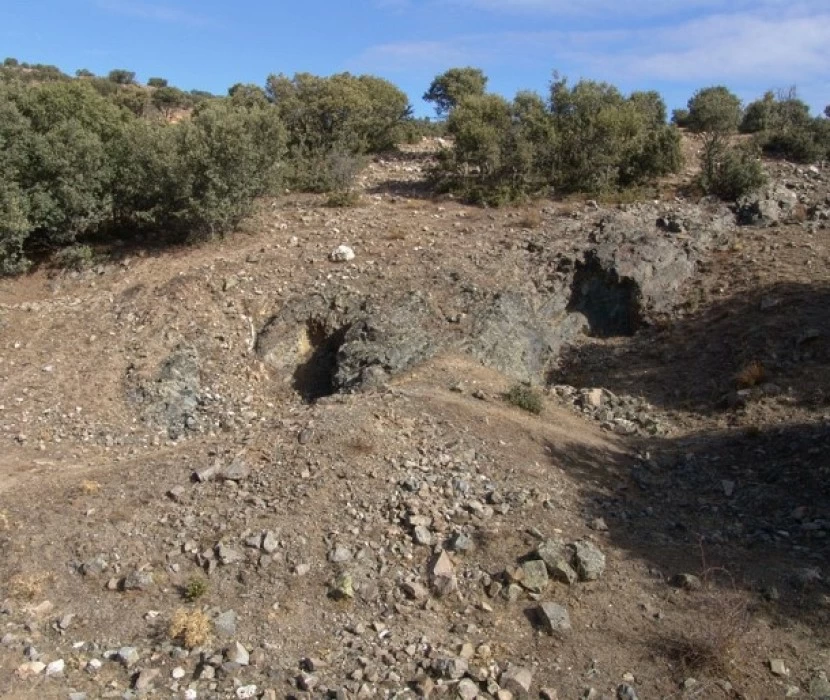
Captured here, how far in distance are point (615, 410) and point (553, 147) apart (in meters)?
8.53

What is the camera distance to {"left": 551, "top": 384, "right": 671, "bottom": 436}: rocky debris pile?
10.4 metres

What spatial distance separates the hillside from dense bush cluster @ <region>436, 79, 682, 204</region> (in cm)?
161

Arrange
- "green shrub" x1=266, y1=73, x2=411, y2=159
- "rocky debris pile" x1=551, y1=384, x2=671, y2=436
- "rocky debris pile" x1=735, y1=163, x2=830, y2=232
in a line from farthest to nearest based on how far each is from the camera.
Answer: "green shrub" x1=266, y1=73, x2=411, y2=159 → "rocky debris pile" x1=735, y1=163, x2=830, y2=232 → "rocky debris pile" x1=551, y1=384, x2=671, y2=436

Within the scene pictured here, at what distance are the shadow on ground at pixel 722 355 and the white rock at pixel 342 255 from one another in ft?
14.1

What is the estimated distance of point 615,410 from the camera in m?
10.8

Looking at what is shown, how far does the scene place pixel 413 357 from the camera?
11.3 metres

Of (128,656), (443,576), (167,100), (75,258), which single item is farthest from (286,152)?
(167,100)

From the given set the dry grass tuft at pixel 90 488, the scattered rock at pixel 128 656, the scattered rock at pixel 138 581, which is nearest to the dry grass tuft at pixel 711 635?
the scattered rock at pixel 128 656

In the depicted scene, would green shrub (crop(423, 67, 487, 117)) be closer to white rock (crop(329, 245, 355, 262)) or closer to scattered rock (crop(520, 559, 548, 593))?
white rock (crop(329, 245, 355, 262))

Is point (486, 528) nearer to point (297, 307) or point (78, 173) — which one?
point (297, 307)

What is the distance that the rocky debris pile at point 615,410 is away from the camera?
10359 mm

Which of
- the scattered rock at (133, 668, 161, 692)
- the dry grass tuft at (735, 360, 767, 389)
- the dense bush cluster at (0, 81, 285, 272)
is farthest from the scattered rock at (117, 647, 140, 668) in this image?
the dense bush cluster at (0, 81, 285, 272)

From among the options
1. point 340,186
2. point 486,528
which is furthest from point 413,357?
point 340,186

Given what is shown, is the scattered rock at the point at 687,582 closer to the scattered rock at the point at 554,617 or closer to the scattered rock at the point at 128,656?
the scattered rock at the point at 554,617
